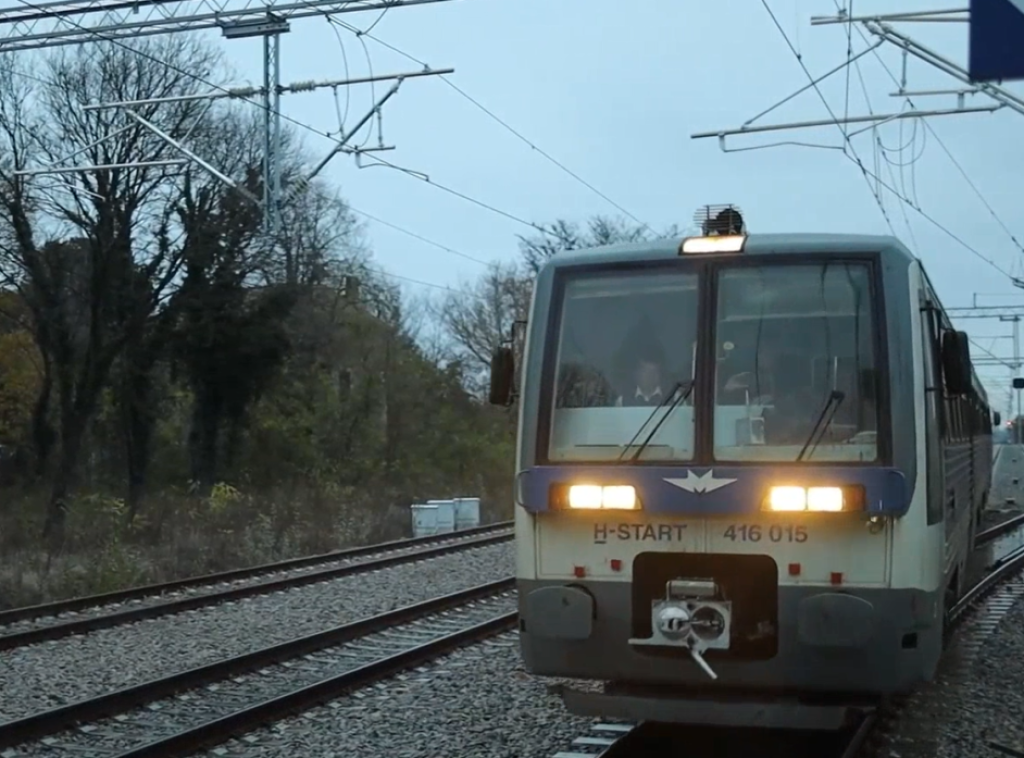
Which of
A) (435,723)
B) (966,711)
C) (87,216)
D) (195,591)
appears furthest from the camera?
(87,216)

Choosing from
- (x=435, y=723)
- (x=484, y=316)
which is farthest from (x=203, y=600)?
(x=484, y=316)

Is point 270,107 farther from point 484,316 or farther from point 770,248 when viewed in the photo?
point 484,316

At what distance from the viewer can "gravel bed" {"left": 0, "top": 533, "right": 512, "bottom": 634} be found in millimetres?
14344

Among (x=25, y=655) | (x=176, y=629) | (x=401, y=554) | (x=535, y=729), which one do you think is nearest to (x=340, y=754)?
(x=535, y=729)

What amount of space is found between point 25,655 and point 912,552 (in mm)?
7960

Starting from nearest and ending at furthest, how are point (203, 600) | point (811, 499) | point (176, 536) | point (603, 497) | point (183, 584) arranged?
point (811, 499), point (603, 497), point (203, 600), point (183, 584), point (176, 536)

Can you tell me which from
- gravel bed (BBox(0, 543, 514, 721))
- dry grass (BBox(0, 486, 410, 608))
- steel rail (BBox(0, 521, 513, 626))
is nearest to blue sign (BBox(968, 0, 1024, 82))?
gravel bed (BBox(0, 543, 514, 721))

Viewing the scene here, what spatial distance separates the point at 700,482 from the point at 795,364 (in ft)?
2.68

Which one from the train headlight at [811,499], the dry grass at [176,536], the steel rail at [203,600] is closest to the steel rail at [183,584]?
the steel rail at [203,600]

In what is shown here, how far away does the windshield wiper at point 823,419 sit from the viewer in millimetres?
7383

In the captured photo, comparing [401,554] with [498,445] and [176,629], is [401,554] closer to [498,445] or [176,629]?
[176,629]

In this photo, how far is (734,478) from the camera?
736 centimetres

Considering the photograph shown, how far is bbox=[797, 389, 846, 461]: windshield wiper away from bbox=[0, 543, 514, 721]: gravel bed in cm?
575

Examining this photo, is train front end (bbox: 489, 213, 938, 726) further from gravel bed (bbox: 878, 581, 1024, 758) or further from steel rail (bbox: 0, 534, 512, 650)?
steel rail (bbox: 0, 534, 512, 650)
